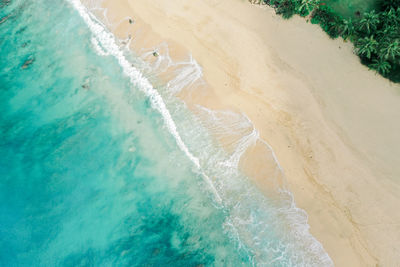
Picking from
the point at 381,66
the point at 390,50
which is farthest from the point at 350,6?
the point at 381,66

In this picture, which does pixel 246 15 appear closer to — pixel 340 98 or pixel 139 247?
pixel 340 98

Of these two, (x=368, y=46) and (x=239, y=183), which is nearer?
(x=239, y=183)

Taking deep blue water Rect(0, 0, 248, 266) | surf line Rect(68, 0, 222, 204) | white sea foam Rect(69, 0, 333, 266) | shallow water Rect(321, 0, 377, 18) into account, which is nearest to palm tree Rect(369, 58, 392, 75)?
shallow water Rect(321, 0, 377, 18)

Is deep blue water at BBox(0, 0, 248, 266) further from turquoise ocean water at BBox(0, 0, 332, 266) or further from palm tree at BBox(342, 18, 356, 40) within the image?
palm tree at BBox(342, 18, 356, 40)

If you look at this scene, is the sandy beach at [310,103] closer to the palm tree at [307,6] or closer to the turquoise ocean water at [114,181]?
the palm tree at [307,6]

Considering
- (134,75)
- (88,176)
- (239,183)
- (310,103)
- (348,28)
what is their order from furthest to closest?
1. (134,75)
2. (88,176)
3. (348,28)
4. (310,103)
5. (239,183)

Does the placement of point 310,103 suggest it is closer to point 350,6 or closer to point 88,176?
point 350,6

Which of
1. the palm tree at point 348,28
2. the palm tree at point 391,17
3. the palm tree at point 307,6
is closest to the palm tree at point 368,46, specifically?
the palm tree at point 348,28
